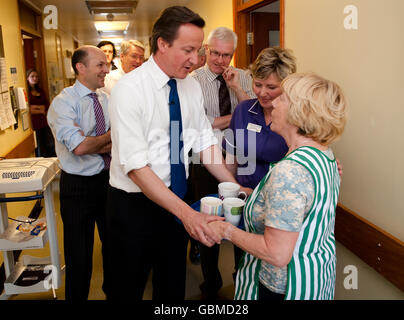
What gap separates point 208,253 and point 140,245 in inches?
41.2

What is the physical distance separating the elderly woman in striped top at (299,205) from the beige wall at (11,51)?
3259mm

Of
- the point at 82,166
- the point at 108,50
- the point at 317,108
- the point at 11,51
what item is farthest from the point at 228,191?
the point at 11,51

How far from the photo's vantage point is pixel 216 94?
2725 mm

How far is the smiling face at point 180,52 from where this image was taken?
155 cm

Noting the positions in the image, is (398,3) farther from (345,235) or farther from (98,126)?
(98,126)

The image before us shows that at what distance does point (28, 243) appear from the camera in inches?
94.2

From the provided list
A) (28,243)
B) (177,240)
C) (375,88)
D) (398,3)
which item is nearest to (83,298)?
(28,243)

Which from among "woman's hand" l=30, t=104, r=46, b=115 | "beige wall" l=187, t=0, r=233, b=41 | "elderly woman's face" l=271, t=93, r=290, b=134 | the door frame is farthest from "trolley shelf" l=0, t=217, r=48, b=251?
"woman's hand" l=30, t=104, r=46, b=115

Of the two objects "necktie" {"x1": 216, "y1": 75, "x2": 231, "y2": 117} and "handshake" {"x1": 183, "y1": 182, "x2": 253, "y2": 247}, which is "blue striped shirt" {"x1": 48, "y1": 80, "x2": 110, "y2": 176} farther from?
"handshake" {"x1": 183, "y1": 182, "x2": 253, "y2": 247}

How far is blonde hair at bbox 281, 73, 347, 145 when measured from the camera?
121 centimetres

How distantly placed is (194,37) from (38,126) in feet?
16.1

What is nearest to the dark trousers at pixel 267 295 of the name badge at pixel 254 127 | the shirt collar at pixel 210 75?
the name badge at pixel 254 127

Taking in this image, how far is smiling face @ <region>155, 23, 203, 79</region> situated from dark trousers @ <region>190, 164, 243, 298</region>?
116 centimetres

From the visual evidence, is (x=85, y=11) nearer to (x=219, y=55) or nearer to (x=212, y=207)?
(x=219, y=55)
